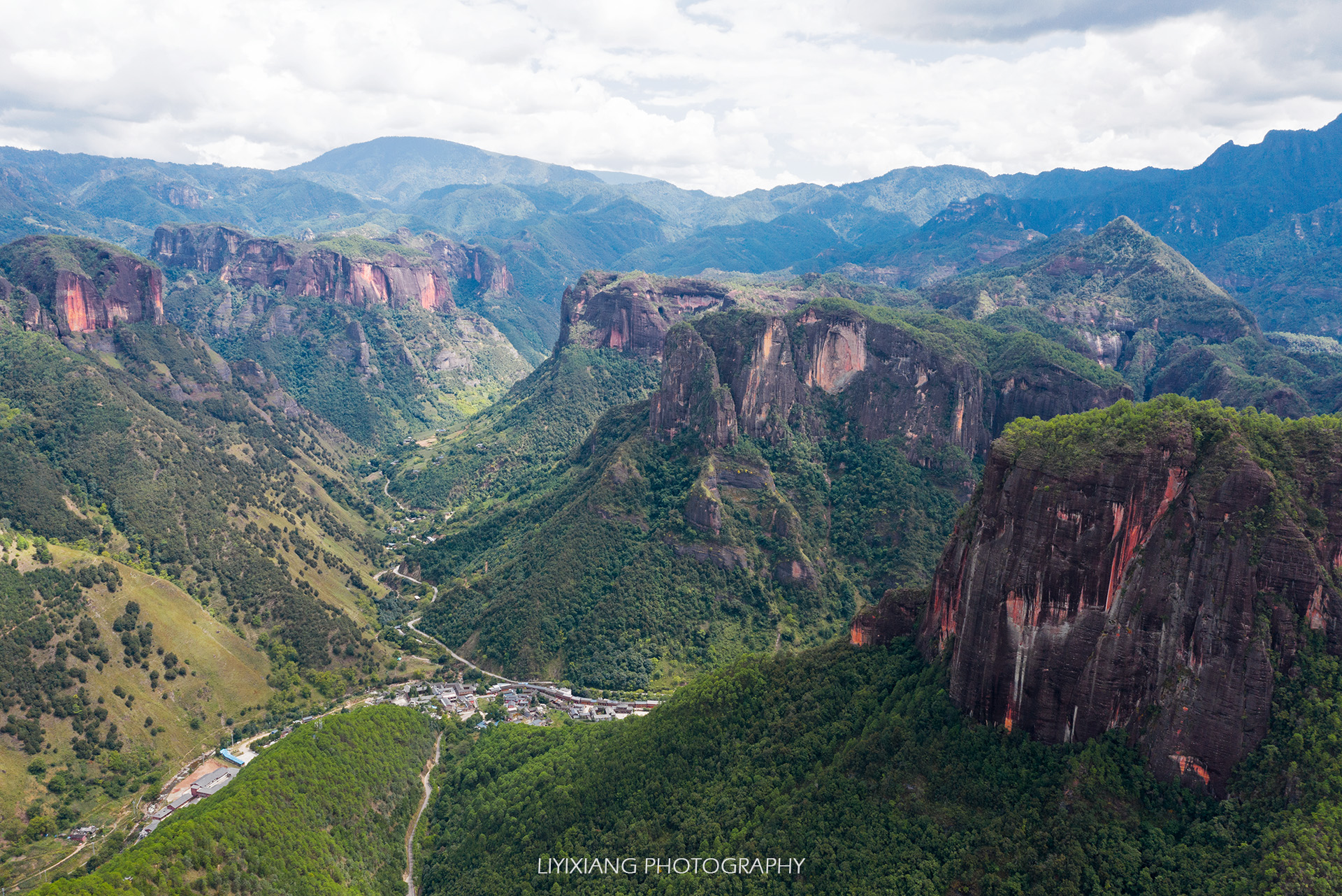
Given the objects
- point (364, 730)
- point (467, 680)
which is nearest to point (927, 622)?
point (364, 730)

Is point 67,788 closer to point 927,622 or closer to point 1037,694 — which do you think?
point 927,622

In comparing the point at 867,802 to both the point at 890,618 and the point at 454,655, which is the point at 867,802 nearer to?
the point at 890,618

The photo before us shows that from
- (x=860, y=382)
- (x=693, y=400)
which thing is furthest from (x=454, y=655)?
(x=860, y=382)

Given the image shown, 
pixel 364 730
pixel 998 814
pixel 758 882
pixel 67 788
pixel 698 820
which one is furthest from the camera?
pixel 364 730

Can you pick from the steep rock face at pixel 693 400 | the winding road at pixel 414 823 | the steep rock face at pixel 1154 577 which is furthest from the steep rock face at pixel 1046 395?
the winding road at pixel 414 823

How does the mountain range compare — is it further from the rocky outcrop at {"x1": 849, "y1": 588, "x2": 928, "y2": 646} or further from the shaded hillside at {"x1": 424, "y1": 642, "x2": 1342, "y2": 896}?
the rocky outcrop at {"x1": 849, "y1": 588, "x2": 928, "y2": 646}

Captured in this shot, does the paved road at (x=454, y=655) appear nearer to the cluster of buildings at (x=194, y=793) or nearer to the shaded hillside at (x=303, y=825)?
the shaded hillside at (x=303, y=825)

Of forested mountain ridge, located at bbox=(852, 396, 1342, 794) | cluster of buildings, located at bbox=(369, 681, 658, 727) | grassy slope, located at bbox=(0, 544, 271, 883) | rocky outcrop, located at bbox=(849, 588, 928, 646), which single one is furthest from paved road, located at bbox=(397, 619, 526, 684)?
forested mountain ridge, located at bbox=(852, 396, 1342, 794)

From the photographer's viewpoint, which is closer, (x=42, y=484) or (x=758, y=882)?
(x=758, y=882)
